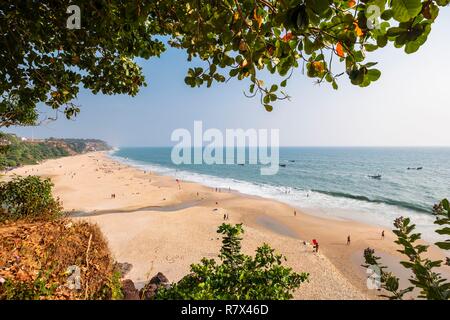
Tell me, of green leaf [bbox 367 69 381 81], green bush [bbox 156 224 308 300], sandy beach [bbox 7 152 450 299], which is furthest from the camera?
sandy beach [bbox 7 152 450 299]

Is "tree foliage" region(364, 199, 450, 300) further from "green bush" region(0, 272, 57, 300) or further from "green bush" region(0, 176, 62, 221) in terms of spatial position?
"green bush" region(0, 176, 62, 221)

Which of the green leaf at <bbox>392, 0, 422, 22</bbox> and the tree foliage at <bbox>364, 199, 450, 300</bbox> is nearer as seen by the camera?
the green leaf at <bbox>392, 0, 422, 22</bbox>

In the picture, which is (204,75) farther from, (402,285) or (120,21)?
(402,285)

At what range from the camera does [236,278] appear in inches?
146

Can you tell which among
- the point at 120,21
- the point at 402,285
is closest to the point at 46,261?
the point at 120,21

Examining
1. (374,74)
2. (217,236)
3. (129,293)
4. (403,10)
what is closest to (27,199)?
(129,293)

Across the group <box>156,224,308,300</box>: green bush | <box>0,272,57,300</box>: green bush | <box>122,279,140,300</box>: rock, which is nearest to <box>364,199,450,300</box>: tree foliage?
<box>156,224,308,300</box>: green bush

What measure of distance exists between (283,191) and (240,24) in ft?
152

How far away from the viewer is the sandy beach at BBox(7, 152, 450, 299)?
51.0ft

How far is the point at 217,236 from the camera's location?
71.7 ft

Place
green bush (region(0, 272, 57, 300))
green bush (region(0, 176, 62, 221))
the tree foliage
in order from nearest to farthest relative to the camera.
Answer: the tree foliage
green bush (region(0, 272, 57, 300))
green bush (region(0, 176, 62, 221))

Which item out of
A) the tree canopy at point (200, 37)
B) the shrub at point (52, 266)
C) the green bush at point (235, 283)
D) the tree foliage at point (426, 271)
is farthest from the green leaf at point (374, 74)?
the shrub at point (52, 266)

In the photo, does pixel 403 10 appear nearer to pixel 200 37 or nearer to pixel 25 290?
pixel 200 37

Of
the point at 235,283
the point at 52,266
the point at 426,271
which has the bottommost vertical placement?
the point at 235,283
